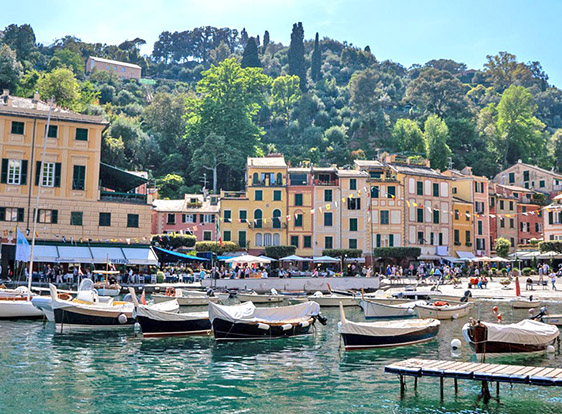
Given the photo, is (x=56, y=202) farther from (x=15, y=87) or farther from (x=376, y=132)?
(x=376, y=132)

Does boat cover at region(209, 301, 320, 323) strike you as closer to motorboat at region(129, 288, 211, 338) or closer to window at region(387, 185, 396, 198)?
motorboat at region(129, 288, 211, 338)

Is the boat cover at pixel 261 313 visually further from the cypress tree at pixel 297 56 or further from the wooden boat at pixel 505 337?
the cypress tree at pixel 297 56

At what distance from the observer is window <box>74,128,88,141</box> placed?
164 feet

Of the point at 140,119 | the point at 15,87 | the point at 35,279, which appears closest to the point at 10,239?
the point at 35,279

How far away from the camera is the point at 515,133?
101 m

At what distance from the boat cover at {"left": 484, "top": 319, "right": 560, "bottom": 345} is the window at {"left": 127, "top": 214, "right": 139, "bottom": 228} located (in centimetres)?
3606

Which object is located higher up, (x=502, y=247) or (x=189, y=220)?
(x=189, y=220)

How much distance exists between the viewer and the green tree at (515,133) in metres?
101

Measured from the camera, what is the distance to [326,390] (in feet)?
56.2

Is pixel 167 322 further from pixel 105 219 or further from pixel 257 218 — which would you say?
pixel 257 218

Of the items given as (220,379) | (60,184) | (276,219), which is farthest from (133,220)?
(220,379)

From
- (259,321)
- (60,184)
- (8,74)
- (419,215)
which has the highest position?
(8,74)

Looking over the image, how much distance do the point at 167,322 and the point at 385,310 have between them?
12880 mm

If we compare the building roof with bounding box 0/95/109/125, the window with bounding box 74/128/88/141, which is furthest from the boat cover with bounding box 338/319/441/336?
the building roof with bounding box 0/95/109/125
